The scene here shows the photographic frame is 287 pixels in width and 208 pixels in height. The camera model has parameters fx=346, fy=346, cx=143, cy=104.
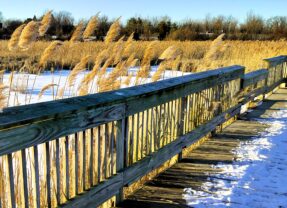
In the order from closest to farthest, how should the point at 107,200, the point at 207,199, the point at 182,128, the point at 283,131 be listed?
the point at 107,200, the point at 207,199, the point at 182,128, the point at 283,131

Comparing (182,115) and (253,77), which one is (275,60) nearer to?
(253,77)

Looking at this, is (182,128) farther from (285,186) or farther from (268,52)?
(268,52)

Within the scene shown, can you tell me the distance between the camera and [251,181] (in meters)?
3.62

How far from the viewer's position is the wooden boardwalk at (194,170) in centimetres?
317

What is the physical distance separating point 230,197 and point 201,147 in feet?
5.15

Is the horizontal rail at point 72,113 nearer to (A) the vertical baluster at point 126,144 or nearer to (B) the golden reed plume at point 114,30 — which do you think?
(A) the vertical baluster at point 126,144

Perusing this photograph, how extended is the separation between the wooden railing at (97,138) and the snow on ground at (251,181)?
1.93 ft

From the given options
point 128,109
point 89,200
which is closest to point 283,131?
point 128,109

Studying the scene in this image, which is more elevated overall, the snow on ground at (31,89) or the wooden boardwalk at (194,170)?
the snow on ground at (31,89)

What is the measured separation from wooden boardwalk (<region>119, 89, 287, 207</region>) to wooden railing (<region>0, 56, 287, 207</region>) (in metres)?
0.17

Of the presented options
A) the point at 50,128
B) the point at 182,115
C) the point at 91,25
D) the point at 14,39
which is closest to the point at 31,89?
the point at 14,39

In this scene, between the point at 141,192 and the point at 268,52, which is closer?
the point at 141,192

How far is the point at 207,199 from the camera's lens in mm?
3186

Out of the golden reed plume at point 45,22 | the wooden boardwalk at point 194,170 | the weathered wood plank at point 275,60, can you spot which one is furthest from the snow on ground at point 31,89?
the weathered wood plank at point 275,60
